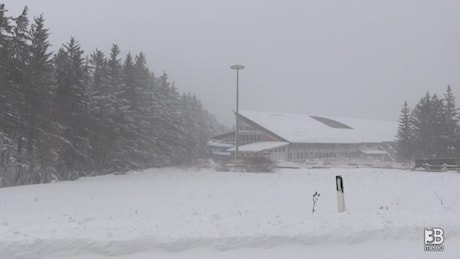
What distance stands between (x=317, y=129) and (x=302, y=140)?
11.5 meters

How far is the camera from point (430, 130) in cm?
5562

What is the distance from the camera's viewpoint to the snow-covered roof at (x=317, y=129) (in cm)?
7181

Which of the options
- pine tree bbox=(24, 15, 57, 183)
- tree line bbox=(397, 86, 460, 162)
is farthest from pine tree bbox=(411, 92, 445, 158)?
pine tree bbox=(24, 15, 57, 183)

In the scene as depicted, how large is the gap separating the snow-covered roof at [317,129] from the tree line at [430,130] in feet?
49.1

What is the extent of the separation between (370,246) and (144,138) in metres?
40.0

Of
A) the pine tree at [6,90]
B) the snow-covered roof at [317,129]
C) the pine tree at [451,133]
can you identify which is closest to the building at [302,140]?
the snow-covered roof at [317,129]

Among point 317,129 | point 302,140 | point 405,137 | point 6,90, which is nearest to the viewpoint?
point 6,90

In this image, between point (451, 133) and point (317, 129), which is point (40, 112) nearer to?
point (451, 133)

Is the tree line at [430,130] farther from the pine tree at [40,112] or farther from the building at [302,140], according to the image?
the pine tree at [40,112]

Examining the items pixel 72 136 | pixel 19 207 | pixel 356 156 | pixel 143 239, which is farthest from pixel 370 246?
pixel 356 156

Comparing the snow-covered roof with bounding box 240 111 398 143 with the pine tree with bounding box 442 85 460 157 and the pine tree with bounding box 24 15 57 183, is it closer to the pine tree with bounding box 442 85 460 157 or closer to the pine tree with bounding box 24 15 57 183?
the pine tree with bounding box 442 85 460 157

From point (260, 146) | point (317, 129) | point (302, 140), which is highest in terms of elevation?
point (317, 129)

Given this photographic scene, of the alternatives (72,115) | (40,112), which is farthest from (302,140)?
(40,112)

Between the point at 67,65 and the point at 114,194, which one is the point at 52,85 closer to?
the point at 67,65
